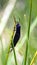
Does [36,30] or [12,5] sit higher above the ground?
[12,5]

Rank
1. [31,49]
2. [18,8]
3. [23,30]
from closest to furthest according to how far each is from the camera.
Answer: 1. [31,49]
2. [23,30]
3. [18,8]

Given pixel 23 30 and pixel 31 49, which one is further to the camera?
pixel 23 30

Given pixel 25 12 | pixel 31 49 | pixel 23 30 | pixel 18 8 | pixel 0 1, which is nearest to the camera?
pixel 31 49

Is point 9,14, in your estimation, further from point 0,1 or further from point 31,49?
point 0,1

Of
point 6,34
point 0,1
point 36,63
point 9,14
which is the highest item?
point 0,1

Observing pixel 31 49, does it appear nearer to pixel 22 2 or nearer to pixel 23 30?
pixel 23 30

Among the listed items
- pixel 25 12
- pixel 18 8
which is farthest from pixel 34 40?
pixel 18 8

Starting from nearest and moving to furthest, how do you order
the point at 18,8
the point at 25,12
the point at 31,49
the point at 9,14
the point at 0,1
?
the point at 31,49
the point at 9,14
the point at 25,12
the point at 18,8
the point at 0,1

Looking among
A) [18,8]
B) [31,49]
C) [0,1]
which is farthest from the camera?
[0,1]

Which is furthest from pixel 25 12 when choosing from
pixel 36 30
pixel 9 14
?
pixel 9 14
